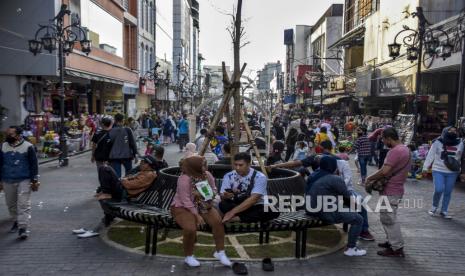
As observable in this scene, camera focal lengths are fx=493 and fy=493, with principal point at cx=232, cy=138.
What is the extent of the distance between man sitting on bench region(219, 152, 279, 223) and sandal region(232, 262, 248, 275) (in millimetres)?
564

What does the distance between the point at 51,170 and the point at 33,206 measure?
564 centimetres

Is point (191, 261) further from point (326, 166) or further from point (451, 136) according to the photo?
point (451, 136)

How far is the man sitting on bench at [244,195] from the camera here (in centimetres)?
614

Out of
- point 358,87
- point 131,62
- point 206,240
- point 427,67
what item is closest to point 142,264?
point 206,240

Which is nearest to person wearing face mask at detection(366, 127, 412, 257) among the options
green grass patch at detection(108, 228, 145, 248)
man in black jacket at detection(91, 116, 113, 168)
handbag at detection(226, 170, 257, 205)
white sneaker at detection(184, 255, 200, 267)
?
handbag at detection(226, 170, 257, 205)

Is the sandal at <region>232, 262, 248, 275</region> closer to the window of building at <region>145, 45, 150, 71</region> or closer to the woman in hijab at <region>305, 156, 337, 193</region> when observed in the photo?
the woman in hijab at <region>305, 156, 337, 193</region>

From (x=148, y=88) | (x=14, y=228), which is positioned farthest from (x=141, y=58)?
(x=14, y=228)

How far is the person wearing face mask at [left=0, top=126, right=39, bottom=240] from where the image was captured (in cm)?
727

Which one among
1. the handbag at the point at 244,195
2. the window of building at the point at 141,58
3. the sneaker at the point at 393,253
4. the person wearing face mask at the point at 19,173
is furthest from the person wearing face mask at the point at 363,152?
the window of building at the point at 141,58

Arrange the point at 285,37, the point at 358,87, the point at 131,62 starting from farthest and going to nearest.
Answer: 1. the point at 285,37
2. the point at 131,62
3. the point at 358,87

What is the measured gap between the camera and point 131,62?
3922 cm

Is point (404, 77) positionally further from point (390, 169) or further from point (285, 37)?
point (285, 37)

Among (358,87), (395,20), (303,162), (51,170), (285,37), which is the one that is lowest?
(51,170)

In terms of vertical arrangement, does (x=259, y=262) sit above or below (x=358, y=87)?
below
